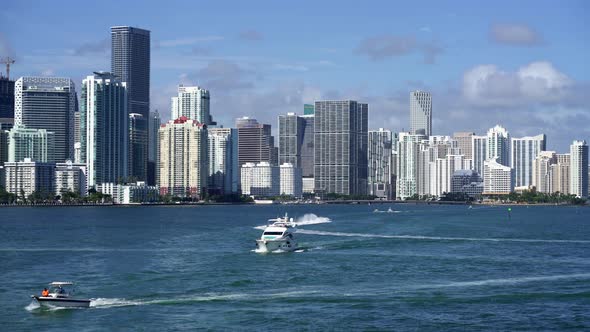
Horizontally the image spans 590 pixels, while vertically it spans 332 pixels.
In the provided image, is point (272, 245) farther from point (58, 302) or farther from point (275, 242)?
point (58, 302)

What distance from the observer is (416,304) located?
46938mm

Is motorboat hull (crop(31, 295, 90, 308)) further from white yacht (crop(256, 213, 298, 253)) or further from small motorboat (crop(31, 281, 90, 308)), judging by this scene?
white yacht (crop(256, 213, 298, 253))

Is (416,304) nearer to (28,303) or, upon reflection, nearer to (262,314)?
(262,314)

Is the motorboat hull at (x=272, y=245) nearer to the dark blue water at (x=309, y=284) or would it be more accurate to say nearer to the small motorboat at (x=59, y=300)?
the dark blue water at (x=309, y=284)

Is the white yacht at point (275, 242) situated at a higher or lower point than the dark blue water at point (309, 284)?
higher


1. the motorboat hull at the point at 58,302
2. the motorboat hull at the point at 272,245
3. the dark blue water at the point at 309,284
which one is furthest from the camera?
the motorboat hull at the point at 272,245

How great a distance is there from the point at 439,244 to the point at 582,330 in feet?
135

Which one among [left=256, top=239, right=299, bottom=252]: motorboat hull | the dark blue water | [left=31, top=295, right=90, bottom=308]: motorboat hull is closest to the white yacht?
[left=256, top=239, right=299, bottom=252]: motorboat hull

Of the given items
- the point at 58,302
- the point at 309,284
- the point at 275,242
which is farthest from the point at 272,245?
the point at 58,302

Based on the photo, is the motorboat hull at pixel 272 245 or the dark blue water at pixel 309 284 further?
the motorboat hull at pixel 272 245

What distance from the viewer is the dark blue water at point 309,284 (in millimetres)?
43312

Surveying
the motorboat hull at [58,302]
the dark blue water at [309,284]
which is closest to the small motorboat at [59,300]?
the motorboat hull at [58,302]

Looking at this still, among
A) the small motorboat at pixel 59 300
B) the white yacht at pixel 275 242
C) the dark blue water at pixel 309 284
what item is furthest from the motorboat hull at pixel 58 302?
the white yacht at pixel 275 242

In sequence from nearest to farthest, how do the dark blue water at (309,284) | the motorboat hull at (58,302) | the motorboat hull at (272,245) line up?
the dark blue water at (309,284) → the motorboat hull at (58,302) → the motorboat hull at (272,245)
